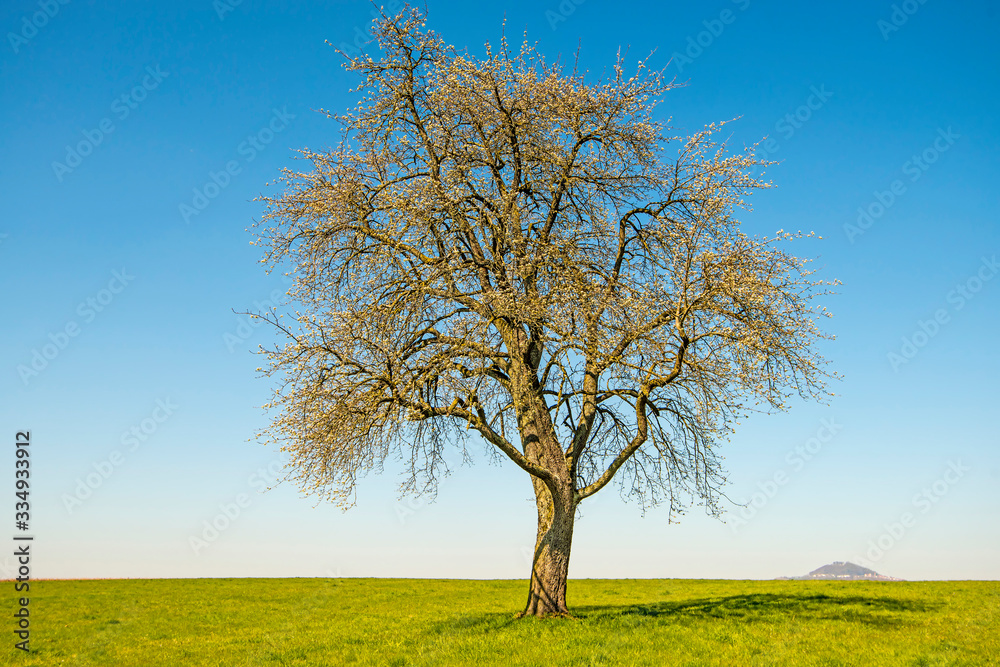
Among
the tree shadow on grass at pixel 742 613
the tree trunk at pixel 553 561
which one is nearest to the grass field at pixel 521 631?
the tree shadow on grass at pixel 742 613

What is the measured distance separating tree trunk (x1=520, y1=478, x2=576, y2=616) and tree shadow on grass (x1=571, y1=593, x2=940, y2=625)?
1068mm

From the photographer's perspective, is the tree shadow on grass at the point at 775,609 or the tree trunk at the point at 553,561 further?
the tree shadow on grass at the point at 775,609

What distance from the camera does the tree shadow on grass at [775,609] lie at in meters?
19.0

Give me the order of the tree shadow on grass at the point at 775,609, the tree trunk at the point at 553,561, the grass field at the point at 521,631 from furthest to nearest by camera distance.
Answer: the tree shadow on grass at the point at 775,609 < the tree trunk at the point at 553,561 < the grass field at the point at 521,631

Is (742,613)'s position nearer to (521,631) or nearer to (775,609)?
(775,609)

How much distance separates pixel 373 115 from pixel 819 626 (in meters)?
18.2

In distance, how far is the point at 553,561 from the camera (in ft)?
58.0

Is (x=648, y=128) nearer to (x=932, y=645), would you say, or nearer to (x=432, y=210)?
(x=432, y=210)

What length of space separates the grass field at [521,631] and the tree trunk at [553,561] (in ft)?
2.09

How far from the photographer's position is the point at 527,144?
1909 centimetres

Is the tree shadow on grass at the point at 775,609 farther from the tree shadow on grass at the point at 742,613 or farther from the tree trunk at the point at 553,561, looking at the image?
the tree trunk at the point at 553,561

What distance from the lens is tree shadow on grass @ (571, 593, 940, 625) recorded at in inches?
747

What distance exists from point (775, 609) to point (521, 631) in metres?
9.49

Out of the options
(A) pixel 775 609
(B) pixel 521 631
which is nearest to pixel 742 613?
(A) pixel 775 609
